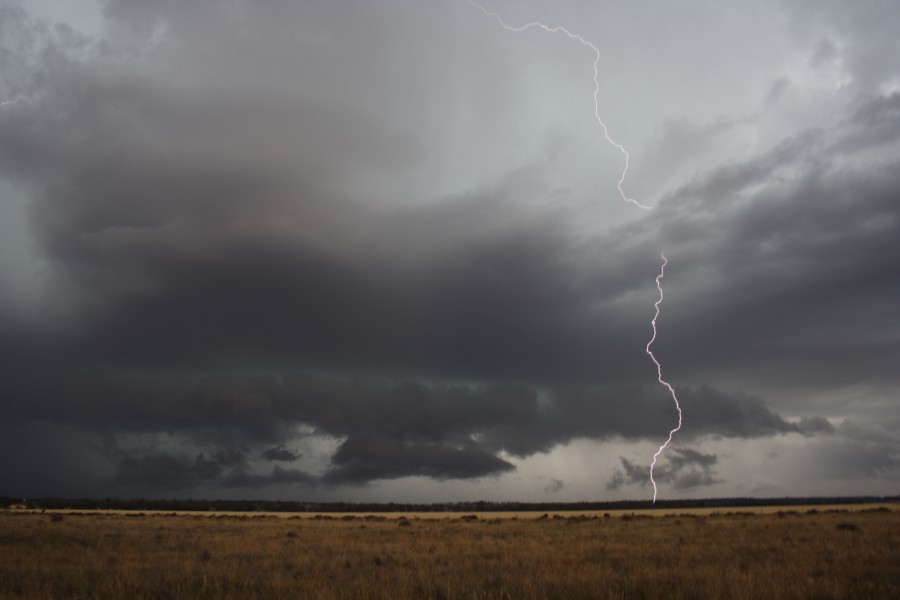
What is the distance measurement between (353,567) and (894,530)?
24.5 meters

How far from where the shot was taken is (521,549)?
24.0m

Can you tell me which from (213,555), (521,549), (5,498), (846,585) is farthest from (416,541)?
(5,498)

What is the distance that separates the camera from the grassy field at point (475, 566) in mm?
12008

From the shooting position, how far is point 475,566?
59.4 ft

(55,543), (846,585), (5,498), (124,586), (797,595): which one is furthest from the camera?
(5,498)

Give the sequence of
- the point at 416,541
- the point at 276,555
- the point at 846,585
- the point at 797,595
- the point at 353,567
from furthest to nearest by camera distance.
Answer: the point at 416,541, the point at 276,555, the point at 353,567, the point at 846,585, the point at 797,595

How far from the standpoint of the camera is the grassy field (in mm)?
12008

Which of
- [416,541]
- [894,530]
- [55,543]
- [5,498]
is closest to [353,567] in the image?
[416,541]

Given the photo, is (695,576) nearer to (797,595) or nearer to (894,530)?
(797,595)

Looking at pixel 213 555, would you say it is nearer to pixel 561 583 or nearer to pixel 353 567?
pixel 353 567

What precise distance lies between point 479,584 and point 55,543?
23.7 meters

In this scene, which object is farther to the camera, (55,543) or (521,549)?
(55,543)

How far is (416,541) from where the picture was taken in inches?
1183

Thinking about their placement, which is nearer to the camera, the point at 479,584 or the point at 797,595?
the point at 797,595
